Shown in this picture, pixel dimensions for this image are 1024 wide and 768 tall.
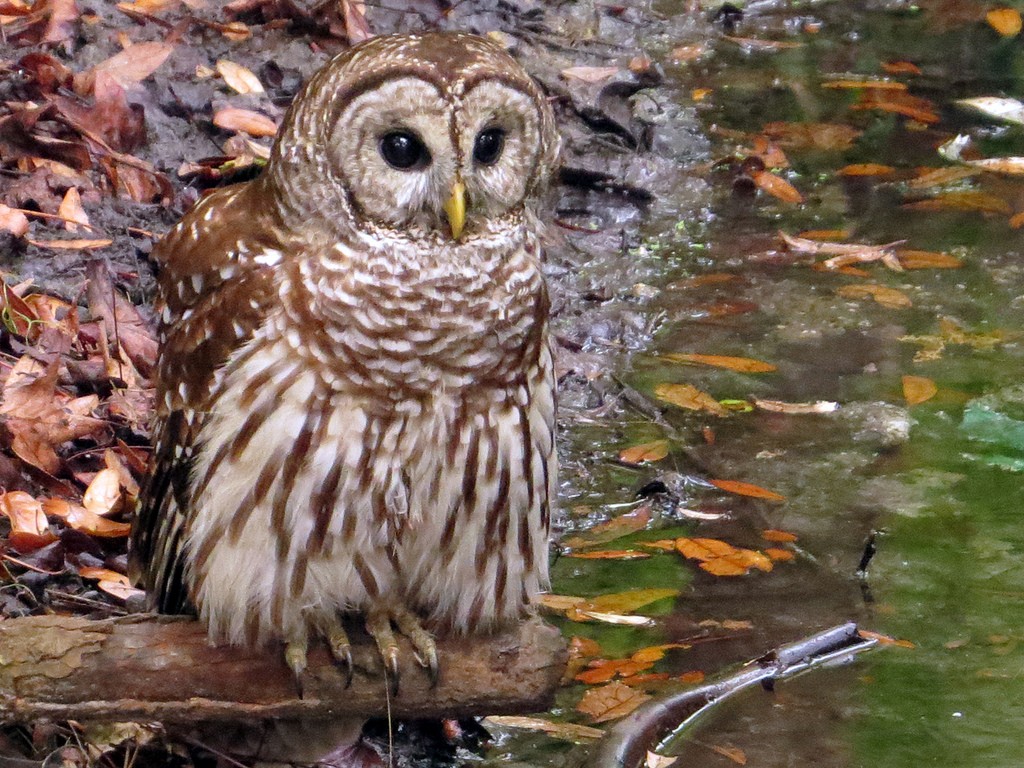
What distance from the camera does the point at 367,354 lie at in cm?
336

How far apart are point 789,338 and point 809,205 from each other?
4.69ft

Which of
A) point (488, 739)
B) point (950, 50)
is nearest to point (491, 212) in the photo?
point (488, 739)

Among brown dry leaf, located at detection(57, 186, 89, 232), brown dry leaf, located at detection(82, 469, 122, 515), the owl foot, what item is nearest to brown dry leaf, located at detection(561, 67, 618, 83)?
brown dry leaf, located at detection(57, 186, 89, 232)

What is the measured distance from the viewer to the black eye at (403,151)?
3320mm

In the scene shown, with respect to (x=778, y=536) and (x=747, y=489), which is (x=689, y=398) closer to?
(x=747, y=489)

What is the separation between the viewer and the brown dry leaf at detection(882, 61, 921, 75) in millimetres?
9296

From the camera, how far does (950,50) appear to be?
959 cm

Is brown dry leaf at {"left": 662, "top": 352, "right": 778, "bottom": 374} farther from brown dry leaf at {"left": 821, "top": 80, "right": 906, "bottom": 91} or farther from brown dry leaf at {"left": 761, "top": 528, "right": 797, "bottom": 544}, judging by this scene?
brown dry leaf at {"left": 821, "top": 80, "right": 906, "bottom": 91}

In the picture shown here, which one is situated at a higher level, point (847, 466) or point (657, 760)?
point (847, 466)

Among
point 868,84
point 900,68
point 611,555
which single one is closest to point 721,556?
point 611,555

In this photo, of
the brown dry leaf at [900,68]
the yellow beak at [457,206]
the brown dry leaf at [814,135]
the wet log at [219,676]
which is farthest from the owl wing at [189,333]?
the brown dry leaf at [900,68]

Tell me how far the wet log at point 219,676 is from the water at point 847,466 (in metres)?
0.73

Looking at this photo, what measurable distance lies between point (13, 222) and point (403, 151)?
268 centimetres

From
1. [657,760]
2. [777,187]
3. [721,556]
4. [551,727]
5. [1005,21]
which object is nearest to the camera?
[657,760]
